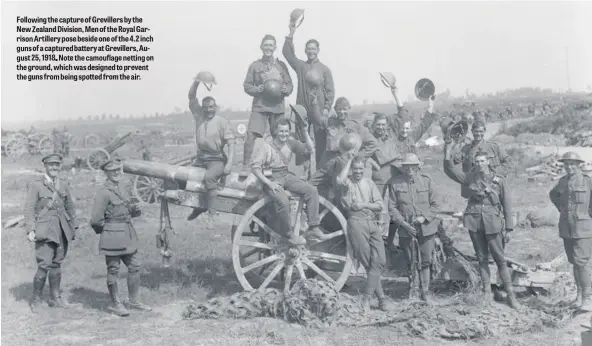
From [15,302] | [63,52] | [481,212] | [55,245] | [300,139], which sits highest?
[63,52]

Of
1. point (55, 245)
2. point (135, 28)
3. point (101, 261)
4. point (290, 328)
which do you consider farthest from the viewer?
point (101, 261)

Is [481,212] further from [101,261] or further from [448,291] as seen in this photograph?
[101,261]

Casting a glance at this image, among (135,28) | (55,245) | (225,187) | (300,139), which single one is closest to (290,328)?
(225,187)

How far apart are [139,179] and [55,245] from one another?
378 inches

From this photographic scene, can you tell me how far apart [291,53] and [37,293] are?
458cm

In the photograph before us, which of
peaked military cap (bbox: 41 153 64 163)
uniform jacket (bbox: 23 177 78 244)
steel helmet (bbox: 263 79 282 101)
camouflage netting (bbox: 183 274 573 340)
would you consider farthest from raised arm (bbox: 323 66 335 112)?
uniform jacket (bbox: 23 177 78 244)

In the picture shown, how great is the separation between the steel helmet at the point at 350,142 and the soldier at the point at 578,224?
2439 mm

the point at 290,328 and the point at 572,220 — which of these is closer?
the point at 290,328

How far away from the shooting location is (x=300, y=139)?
789 cm

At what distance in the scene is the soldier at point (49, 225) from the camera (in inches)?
287

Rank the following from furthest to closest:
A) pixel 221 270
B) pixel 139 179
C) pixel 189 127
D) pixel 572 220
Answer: pixel 189 127 < pixel 139 179 < pixel 221 270 < pixel 572 220

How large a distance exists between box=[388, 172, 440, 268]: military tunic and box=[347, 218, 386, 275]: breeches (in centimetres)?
31

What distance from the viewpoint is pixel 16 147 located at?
32438 mm

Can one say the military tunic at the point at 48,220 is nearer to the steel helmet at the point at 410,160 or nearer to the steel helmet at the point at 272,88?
the steel helmet at the point at 272,88
